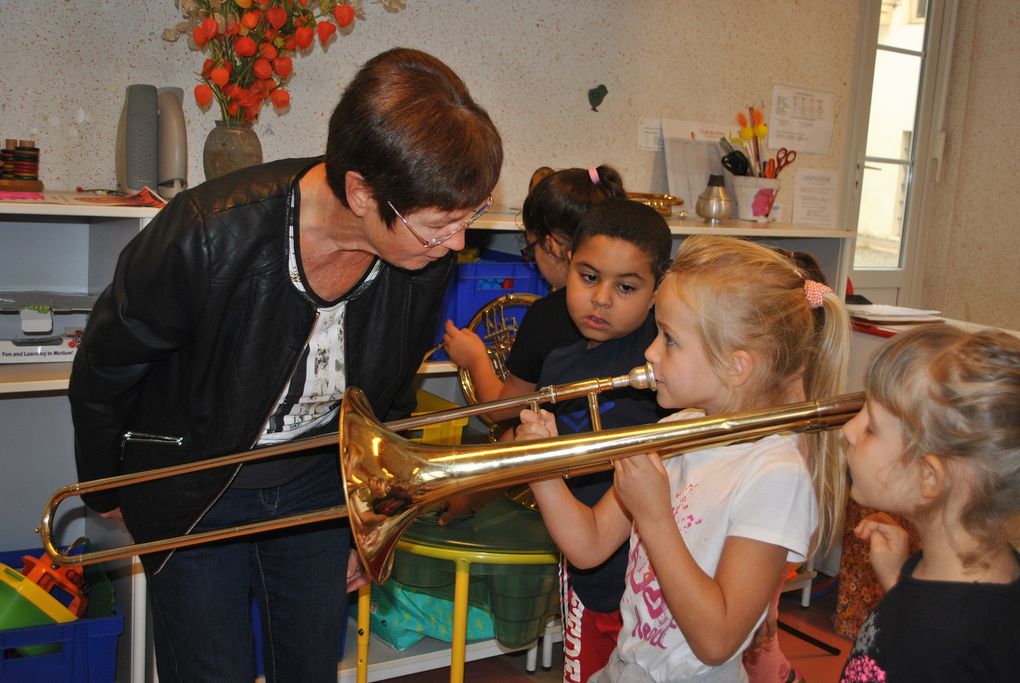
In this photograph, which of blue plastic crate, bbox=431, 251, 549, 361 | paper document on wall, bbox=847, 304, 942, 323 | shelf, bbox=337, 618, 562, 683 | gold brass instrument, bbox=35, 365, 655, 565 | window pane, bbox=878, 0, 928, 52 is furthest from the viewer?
window pane, bbox=878, 0, 928, 52

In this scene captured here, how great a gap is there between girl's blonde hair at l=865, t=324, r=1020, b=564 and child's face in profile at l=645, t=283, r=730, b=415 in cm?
29

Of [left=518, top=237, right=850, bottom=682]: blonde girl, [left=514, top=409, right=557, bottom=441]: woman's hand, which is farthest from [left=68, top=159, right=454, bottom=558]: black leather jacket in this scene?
[left=518, top=237, right=850, bottom=682]: blonde girl

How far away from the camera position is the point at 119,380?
51.2 inches

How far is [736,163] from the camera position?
10.2 feet

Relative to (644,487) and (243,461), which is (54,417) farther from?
(644,487)

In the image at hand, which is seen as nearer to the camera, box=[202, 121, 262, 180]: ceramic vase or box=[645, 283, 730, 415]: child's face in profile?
box=[645, 283, 730, 415]: child's face in profile

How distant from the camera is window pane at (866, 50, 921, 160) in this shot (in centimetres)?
375

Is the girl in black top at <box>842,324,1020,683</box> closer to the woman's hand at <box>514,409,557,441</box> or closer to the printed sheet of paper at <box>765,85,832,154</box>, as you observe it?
the woman's hand at <box>514,409,557,441</box>

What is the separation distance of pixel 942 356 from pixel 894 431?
102 mm

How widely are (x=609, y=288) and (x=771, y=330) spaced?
→ 1.30 ft

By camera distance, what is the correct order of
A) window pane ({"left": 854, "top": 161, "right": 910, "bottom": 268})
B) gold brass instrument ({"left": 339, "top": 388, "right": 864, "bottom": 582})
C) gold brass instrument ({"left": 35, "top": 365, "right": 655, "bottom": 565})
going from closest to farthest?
gold brass instrument ({"left": 339, "top": 388, "right": 864, "bottom": 582})
gold brass instrument ({"left": 35, "top": 365, "right": 655, "bottom": 565})
window pane ({"left": 854, "top": 161, "right": 910, "bottom": 268})

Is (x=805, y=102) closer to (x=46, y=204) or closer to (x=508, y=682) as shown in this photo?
(x=508, y=682)

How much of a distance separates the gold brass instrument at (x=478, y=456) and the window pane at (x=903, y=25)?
3009 mm

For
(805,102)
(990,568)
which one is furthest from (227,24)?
(805,102)
